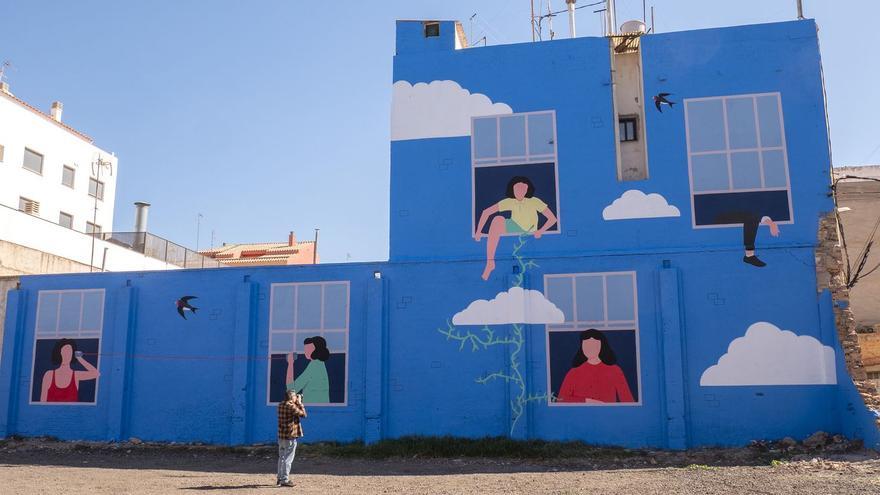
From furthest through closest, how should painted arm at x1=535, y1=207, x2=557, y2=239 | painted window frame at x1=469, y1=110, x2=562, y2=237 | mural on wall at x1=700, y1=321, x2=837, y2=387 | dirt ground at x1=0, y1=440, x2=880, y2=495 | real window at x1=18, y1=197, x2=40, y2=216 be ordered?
real window at x1=18, y1=197, x2=40, y2=216 < painted window frame at x1=469, y1=110, x2=562, y2=237 < painted arm at x1=535, y1=207, x2=557, y2=239 < mural on wall at x1=700, y1=321, x2=837, y2=387 < dirt ground at x1=0, y1=440, x2=880, y2=495

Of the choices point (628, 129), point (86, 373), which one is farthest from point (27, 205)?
point (628, 129)

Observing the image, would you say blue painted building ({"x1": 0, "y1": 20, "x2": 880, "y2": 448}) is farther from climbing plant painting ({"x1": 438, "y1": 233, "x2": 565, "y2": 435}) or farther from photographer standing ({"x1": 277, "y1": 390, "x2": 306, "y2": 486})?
photographer standing ({"x1": 277, "y1": 390, "x2": 306, "y2": 486})

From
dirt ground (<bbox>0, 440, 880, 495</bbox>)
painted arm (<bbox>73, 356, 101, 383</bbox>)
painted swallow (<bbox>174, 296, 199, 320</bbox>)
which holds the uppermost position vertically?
painted swallow (<bbox>174, 296, 199, 320</bbox>)

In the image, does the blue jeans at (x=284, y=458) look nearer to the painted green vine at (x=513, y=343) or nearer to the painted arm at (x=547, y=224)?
the painted green vine at (x=513, y=343)

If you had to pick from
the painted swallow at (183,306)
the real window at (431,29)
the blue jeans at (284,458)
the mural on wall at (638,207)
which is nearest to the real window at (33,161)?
the painted swallow at (183,306)

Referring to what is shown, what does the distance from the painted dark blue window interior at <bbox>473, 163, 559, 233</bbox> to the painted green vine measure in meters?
0.96

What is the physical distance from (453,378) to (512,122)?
572 cm

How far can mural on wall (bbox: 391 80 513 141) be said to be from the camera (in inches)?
681

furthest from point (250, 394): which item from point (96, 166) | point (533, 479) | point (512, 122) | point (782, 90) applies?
point (96, 166)

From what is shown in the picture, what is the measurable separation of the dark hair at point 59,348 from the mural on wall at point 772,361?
1395 cm

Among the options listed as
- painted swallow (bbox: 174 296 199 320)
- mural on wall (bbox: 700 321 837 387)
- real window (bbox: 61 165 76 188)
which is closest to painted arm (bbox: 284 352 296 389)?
painted swallow (bbox: 174 296 199 320)

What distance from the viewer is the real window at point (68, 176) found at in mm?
36281

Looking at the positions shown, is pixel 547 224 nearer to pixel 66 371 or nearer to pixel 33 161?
pixel 66 371

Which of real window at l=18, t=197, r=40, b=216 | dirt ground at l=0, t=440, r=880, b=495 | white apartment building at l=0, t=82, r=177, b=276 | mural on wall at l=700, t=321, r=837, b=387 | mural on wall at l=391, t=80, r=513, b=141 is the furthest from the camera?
real window at l=18, t=197, r=40, b=216
